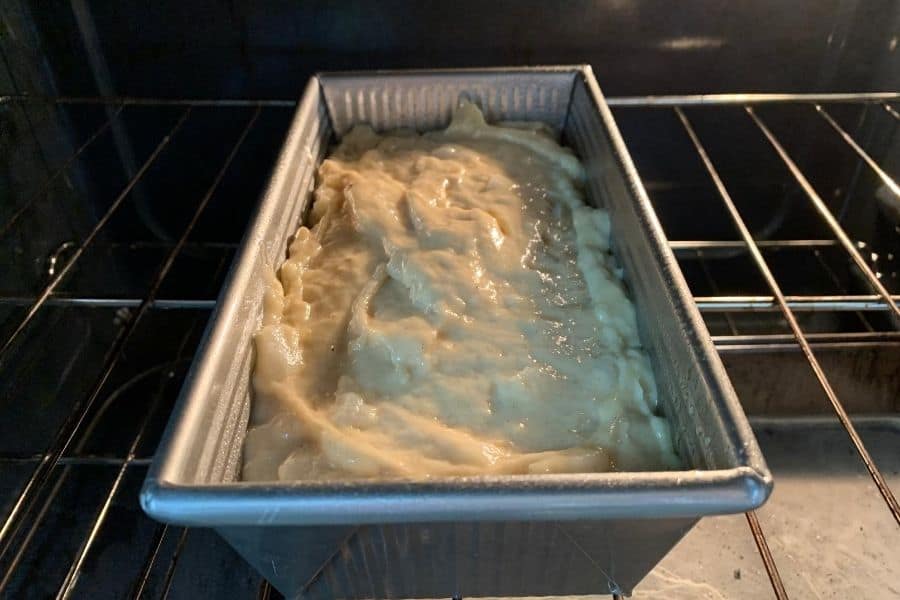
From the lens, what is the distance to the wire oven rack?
4.01 ft

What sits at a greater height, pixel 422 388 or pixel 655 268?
pixel 655 268

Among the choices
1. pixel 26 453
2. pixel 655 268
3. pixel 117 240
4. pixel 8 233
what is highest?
pixel 655 268

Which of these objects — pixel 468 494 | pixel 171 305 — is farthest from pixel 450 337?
pixel 171 305

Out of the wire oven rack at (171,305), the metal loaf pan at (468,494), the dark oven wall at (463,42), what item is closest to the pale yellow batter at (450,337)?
the metal loaf pan at (468,494)

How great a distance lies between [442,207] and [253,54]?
65cm

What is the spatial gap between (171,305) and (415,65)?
776 millimetres

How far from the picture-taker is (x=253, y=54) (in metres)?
1.59

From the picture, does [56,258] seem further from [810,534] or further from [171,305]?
[810,534]

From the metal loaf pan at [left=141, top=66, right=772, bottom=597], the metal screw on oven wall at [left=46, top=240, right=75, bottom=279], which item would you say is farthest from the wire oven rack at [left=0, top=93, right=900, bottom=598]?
the metal loaf pan at [left=141, top=66, right=772, bottom=597]

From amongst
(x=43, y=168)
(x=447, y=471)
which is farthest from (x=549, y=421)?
(x=43, y=168)

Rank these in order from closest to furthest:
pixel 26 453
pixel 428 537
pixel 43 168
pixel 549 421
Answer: pixel 428 537 < pixel 549 421 < pixel 26 453 < pixel 43 168

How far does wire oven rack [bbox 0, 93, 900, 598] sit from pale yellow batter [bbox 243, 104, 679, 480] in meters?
0.23

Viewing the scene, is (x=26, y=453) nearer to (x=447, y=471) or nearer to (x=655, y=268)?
(x=447, y=471)

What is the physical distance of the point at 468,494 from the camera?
0.69 metres
